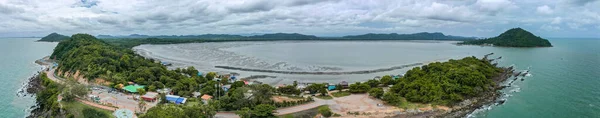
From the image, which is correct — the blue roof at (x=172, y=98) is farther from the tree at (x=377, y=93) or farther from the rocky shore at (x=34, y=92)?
the tree at (x=377, y=93)

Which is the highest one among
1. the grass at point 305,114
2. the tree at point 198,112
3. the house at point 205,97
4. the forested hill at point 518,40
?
the forested hill at point 518,40

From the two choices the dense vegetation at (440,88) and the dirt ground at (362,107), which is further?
the dense vegetation at (440,88)

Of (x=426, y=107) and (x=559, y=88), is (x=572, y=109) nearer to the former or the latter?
(x=559, y=88)

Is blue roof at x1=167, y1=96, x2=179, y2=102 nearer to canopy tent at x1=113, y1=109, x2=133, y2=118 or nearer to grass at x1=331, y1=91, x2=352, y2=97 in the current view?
canopy tent at x1=113, y1=109, x2=133, y2=118

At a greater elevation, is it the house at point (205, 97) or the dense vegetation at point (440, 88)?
the dense vegetation at point (440, 88)

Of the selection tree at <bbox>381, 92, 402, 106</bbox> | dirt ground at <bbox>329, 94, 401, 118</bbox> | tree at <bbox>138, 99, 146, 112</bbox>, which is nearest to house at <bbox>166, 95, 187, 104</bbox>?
tree at <bbox>138, 99, 146, 112</bbox>

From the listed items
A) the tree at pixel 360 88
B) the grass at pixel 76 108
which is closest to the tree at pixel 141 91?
the grass at pixel 76 108

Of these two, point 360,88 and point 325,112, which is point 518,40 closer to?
point 360,88

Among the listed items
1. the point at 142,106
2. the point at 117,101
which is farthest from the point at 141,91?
the point at 142,106

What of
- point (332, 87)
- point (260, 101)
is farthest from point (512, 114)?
point (260, 101)

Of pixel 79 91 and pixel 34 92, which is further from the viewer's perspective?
pixel 34 92

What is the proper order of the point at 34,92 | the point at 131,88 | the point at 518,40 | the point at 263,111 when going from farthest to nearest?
the point at 518,40 < the point at 34,92 < the point at 131,88 < the point at 263,111
